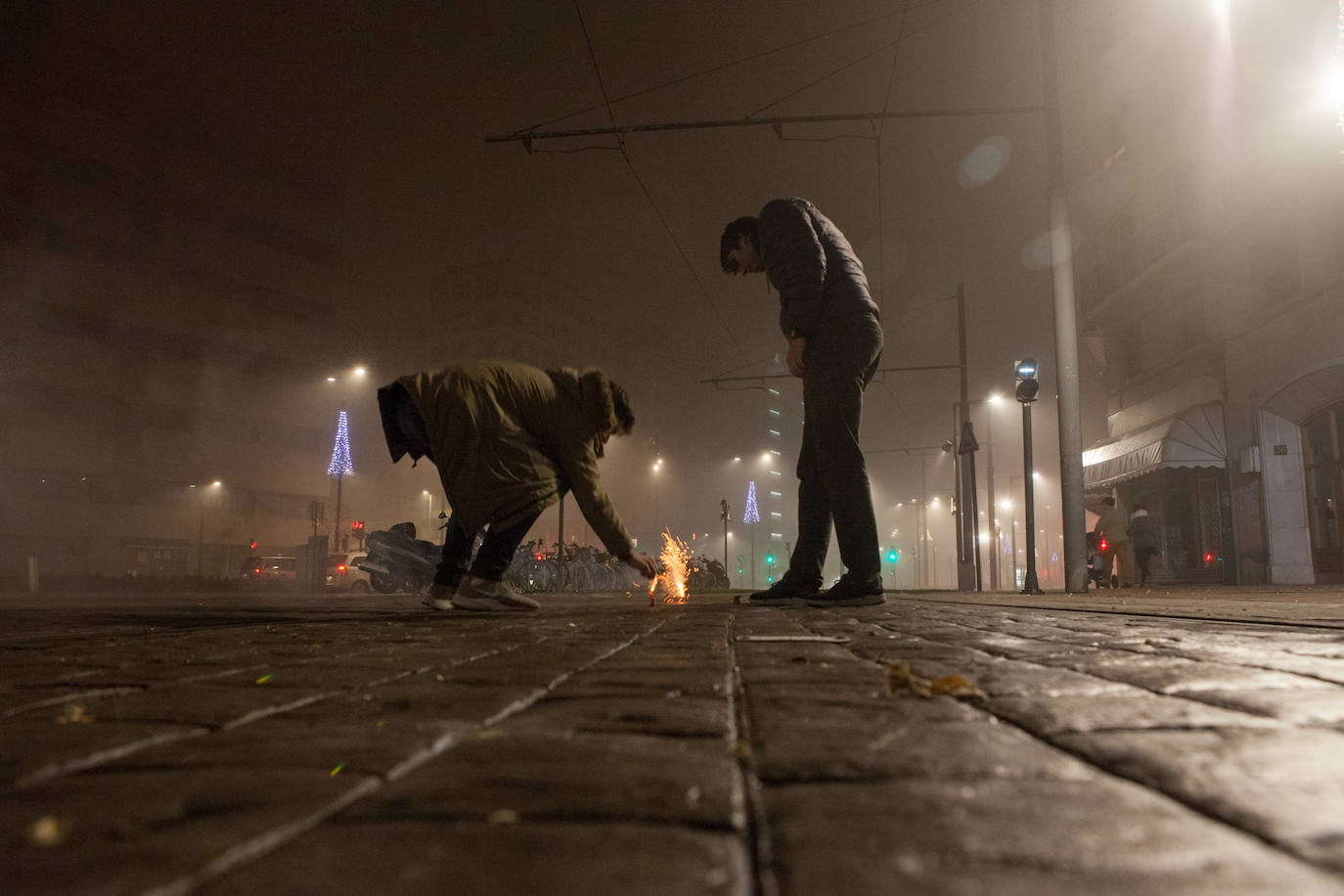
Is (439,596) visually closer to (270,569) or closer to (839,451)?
(839,451)

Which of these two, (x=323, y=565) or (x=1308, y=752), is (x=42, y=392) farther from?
(x=1308, y=752)

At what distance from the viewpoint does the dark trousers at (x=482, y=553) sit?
5.28 metres

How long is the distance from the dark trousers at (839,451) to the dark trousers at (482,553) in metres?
1.84

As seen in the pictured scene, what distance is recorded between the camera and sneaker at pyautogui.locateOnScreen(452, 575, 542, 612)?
538cm

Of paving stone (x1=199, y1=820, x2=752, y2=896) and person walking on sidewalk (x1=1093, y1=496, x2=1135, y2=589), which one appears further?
person walking on sidewalk (x1=1093, y1=496, x2=1135, y2=589)

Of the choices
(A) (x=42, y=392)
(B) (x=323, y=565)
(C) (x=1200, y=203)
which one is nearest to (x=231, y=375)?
(A) (x=42, y=392)

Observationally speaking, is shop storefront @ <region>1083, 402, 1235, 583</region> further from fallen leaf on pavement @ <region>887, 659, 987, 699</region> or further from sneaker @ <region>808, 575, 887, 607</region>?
fallen leaf on pavement @ <region>887, 659, 987, 699</region>

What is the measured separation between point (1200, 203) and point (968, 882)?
24206 mm

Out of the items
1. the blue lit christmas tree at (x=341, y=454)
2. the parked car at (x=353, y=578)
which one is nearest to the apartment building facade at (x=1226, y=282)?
the parked car at (x=353, y=578)

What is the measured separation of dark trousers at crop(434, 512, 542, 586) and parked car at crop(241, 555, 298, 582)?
80.1 feet

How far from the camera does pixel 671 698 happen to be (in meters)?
1.66

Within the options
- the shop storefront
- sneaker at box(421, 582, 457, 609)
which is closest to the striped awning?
the shop storefront

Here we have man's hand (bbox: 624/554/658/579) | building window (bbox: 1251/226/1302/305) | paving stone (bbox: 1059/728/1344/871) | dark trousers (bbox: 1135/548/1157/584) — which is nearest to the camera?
paving stone (bbox: 1059/728/1344/871)

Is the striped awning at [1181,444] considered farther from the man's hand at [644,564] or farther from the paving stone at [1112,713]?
the paving stone at [1112,713]
